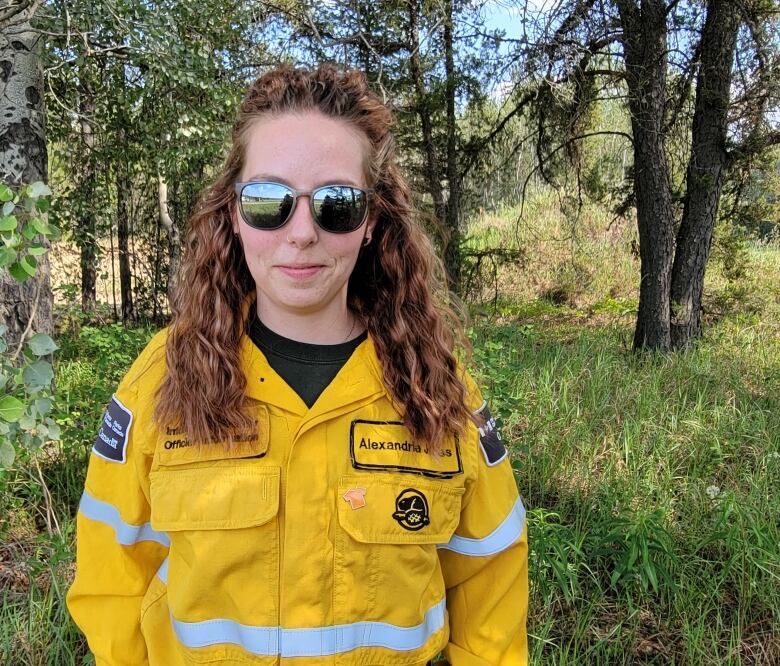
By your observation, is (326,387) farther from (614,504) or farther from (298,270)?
(614,504)

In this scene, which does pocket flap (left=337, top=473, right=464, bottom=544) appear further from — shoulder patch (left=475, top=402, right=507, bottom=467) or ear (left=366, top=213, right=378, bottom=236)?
ear (left=366, top=213, right=378, bottom=236)

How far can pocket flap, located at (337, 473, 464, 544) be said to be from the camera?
1187mm

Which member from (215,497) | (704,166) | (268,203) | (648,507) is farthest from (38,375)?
(704,166)

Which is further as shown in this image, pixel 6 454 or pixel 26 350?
pixel 26 350

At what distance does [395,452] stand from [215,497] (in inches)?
15.1

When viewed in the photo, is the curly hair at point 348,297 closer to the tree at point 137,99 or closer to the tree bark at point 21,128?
the tree at point 137,99

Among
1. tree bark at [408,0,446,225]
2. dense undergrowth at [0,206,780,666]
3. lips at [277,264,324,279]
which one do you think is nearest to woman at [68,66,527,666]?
lips at [277,264,324,279]

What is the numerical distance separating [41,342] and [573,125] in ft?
21.4

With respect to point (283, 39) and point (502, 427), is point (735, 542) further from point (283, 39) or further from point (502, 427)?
point (283, 39)

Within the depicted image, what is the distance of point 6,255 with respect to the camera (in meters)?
1.67

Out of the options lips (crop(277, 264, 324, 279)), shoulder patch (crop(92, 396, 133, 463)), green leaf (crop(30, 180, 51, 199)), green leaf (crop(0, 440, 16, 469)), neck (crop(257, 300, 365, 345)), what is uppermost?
green leaf (crop(30, 180, 51, 199))

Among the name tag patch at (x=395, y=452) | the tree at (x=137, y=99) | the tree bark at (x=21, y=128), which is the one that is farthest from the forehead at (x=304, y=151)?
the tree bark at (x=21, y=128)

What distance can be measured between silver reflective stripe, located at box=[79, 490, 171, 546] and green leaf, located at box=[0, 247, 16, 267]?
81 centimetres

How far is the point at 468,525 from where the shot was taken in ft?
4.38
